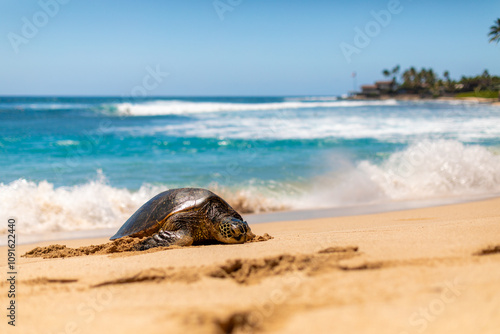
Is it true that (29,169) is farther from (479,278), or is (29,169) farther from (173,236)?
(479,278)

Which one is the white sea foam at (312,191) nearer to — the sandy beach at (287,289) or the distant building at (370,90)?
the sandy beach at (287,289)

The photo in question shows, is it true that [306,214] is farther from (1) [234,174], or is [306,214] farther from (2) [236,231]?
(2) [236,231]

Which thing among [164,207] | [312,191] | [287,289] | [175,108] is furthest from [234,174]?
[175,108]

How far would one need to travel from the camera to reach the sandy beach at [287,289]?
6.64ft

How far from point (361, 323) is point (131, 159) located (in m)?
13.4

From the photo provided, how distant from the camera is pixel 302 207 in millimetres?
9258

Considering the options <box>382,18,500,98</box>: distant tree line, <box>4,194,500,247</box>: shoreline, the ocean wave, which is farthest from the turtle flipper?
<box>382,18,500,98</box>: distant tree line

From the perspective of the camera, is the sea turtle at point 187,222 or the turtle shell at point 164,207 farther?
the turtle shell at point 164,207

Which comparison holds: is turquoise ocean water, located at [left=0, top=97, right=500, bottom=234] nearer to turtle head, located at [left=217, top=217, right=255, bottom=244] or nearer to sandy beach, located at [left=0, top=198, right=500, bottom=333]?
turtle head, located at [left=217, top=217, right=255, bottom=244]

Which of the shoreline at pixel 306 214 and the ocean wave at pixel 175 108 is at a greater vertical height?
the ocean wave at pixel 175 108

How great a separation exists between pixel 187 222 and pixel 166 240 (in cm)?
33

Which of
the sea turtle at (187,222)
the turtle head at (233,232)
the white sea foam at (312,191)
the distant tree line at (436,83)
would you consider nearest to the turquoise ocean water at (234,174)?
the white sea foam at (312,191)

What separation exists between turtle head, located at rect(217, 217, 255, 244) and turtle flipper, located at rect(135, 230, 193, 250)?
386 mm

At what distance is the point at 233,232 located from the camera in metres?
4.46
